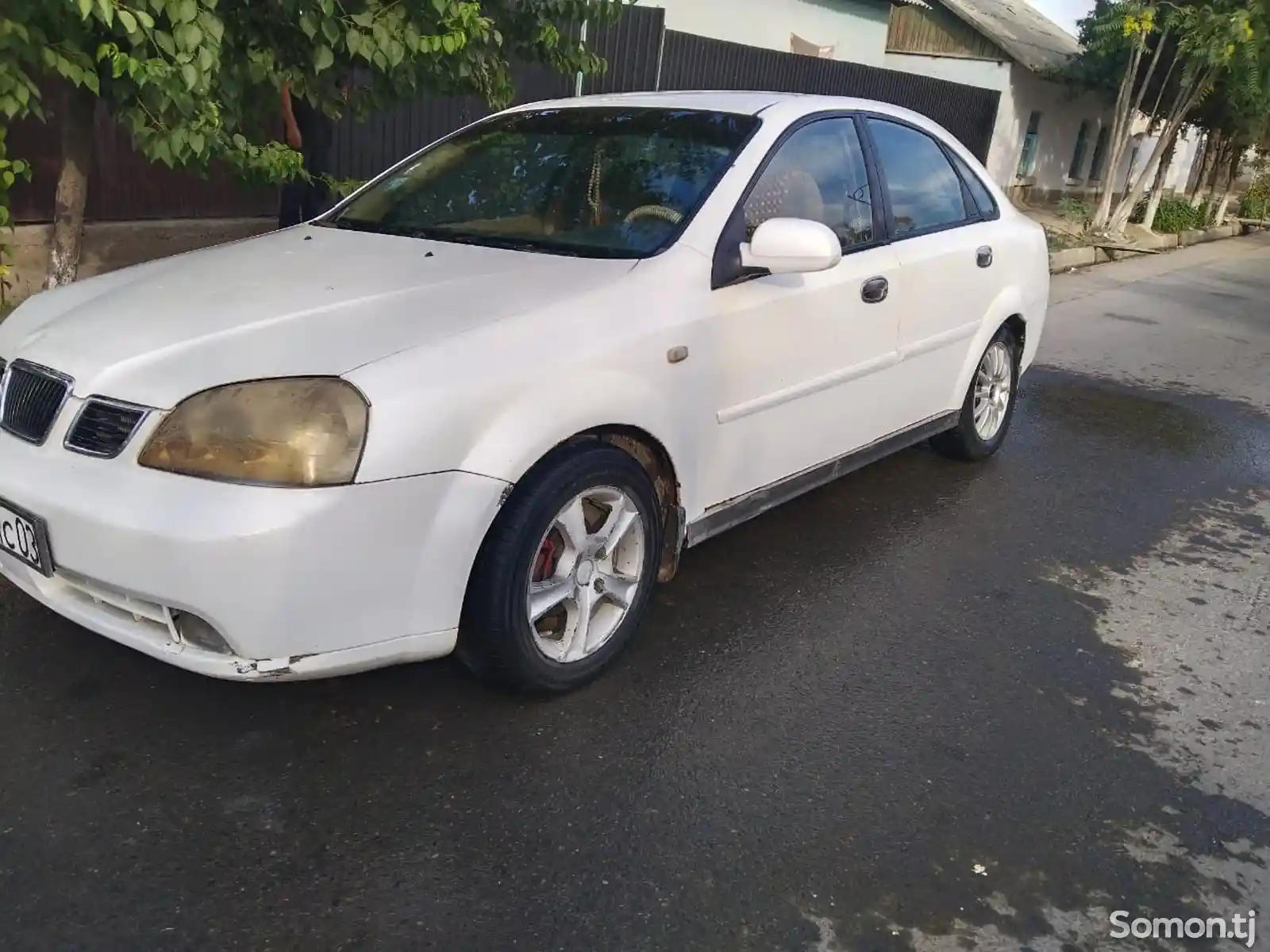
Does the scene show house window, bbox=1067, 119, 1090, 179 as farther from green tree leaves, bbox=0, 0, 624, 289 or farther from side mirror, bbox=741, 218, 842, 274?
side mirror, bbox=741, 218, 842, 274

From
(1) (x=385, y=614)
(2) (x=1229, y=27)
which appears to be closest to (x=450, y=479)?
(1) (x=385, y=614)

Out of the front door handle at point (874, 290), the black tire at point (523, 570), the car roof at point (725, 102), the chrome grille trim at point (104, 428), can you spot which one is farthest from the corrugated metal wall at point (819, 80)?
the chrome grille trim at point (104, 428)

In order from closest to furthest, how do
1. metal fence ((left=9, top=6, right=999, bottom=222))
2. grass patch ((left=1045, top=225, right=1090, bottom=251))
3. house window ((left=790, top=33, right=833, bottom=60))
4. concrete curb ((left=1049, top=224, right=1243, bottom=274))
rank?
metal fence ((left=9, top=6, right=999, bottom=222))
concrete curb ((left=1049, top=224, right=1243, bottom=274))
grass patch ((left=1045, top=225, right=1090, bottom=251))
house window ((left=790, top=33, right=833, bottom=60))

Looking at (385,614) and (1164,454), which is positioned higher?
(385,614)

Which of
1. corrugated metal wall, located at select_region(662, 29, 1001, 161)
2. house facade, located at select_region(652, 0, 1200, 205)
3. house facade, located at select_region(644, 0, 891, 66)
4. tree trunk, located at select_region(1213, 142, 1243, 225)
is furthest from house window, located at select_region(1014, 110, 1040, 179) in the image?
house facade, located at select_region(644, 0, 891, 66)

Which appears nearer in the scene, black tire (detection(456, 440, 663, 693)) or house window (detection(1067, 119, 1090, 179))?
black tire (detection(456, 440, 663, 693))

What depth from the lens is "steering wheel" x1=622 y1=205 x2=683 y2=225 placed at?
3510mm

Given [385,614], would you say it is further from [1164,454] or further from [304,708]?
[1164,454]

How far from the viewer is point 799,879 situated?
254 cm

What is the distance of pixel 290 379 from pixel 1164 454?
17.0 ft

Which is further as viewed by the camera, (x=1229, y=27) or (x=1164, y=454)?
(x=1229, y=27)

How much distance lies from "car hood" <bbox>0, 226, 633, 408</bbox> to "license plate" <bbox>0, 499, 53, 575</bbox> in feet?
1.15

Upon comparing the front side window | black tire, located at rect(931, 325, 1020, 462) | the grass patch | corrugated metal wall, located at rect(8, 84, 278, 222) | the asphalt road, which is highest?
the front side window

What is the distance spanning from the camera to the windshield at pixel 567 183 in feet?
11.7
